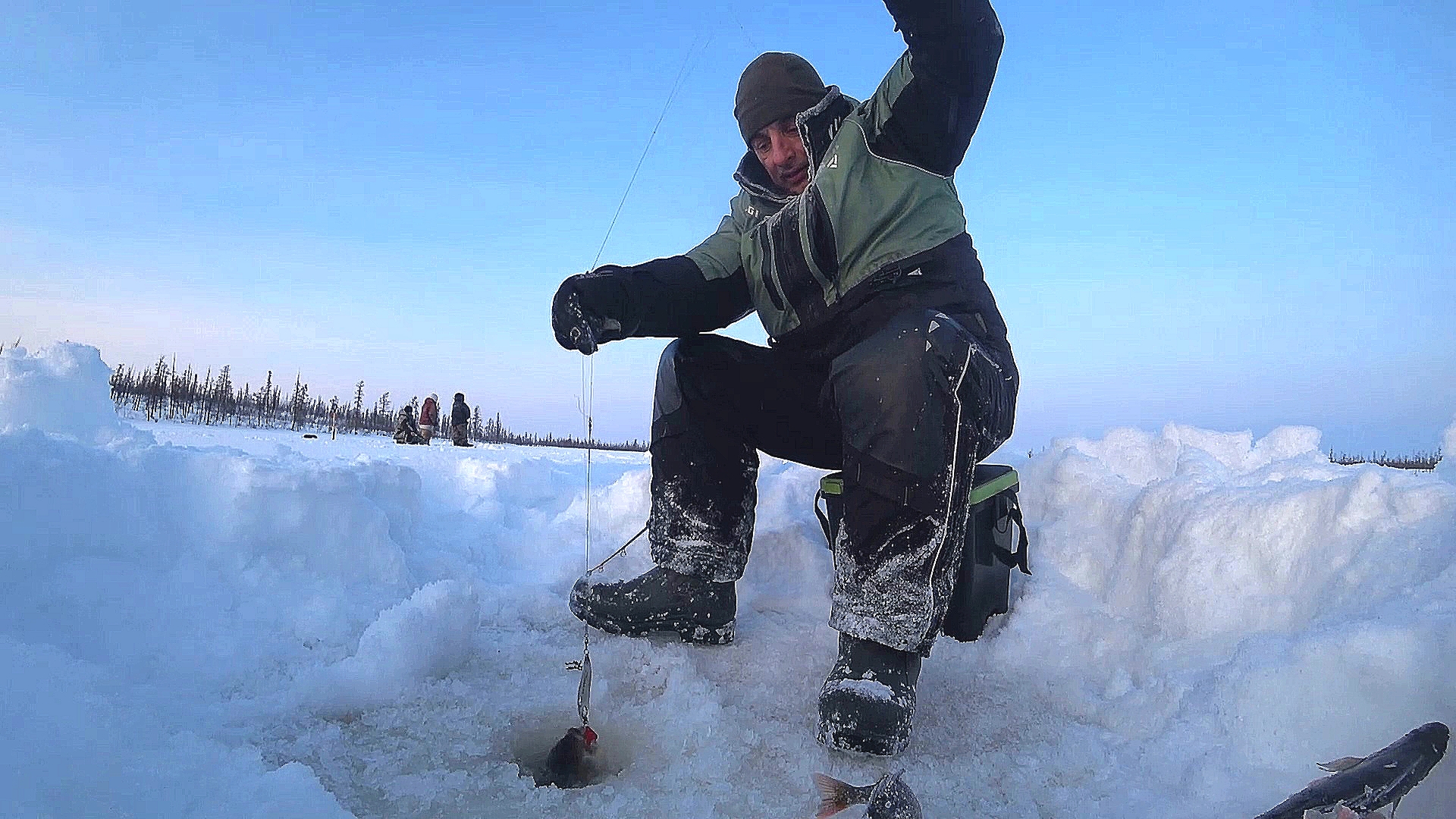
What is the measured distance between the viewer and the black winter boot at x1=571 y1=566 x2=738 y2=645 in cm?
181

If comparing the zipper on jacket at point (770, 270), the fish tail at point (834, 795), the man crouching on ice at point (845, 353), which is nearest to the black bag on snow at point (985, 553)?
the man crouching on ice at point (845, 353)

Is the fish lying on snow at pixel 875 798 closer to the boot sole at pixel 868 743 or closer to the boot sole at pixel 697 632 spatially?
the boot sole at pixel 868 743

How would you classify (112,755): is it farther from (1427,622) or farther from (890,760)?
(1427,622)

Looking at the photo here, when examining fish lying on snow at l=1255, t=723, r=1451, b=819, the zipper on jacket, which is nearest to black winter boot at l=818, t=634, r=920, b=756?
fish lying on snow at l=1255, t=723, r=1451, b=819

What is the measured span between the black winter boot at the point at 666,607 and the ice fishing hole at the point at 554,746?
0.43 metres

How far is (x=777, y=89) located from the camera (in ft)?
6.64

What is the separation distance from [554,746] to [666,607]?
550 millimetres

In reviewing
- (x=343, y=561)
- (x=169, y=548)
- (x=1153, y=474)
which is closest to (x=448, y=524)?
(x=343, y=561)

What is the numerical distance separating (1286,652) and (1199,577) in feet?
1.45

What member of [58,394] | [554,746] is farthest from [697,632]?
[58,394]

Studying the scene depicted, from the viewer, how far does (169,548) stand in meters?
1.60

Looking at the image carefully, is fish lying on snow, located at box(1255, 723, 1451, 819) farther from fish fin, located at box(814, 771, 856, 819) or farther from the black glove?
the black glove

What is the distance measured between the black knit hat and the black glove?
0.67 metres

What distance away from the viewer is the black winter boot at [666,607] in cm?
181
